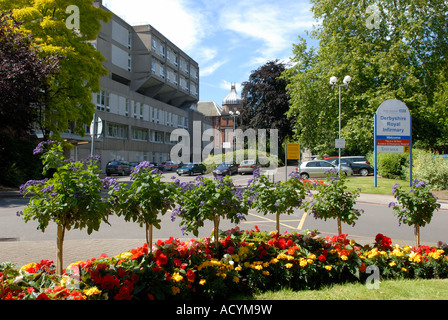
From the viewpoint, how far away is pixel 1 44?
16875mm

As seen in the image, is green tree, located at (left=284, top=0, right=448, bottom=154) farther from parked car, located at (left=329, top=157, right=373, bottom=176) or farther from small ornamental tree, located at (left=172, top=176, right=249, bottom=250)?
small ornamental tree, located at (left=172, top=176, right=249, bottom=250)

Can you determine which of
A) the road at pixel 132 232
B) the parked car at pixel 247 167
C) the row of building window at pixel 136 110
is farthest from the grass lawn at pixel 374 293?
the row of building window at pixel 136 110

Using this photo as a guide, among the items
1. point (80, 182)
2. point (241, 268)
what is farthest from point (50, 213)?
point (241, 268)

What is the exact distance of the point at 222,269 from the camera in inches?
167

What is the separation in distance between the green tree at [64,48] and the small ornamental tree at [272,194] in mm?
18357

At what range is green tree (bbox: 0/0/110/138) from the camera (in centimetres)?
2005

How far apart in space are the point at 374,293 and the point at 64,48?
2134 centimetres

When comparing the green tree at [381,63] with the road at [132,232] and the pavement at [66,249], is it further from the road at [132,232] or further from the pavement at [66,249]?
the pavement at [66,249]

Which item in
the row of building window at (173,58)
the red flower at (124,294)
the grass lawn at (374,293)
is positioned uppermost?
the row of building window at (173,58)

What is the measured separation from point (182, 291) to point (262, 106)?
4813 centimetres

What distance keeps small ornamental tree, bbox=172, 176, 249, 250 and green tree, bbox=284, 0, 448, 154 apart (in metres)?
25.7

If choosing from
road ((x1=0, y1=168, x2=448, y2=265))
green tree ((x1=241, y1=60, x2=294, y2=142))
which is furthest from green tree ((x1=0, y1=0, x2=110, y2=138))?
green tree ((x1=241, y1=60, x2=294, y2=142))

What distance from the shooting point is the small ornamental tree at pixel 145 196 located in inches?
160

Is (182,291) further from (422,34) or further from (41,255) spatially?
(422,34)
